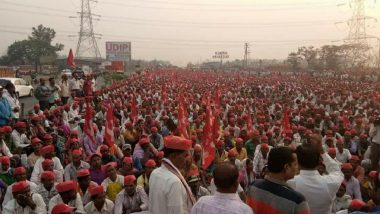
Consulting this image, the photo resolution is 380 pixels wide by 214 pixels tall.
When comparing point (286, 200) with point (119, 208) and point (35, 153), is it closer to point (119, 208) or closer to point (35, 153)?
point (119, 208)

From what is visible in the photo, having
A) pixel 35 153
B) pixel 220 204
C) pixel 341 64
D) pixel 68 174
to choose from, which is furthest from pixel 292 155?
pixel 341 64

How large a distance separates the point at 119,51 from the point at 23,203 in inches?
2000

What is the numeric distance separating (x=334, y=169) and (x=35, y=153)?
538 cm

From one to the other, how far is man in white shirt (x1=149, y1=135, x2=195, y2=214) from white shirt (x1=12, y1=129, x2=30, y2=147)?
6032mm

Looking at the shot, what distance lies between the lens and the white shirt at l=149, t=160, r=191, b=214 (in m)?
2.87

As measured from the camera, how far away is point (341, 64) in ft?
215

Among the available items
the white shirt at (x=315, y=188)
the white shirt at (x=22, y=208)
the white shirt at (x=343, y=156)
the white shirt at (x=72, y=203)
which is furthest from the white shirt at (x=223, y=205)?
the white shirt at (x=343, y=156)

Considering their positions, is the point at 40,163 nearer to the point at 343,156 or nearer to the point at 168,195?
Result: the point at 168,195

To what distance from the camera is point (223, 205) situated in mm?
2529

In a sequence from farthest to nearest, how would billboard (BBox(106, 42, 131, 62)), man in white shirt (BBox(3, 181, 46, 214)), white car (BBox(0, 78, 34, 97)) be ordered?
billboard (BBox(106, 42, 131, 62)) < white car (BBox(0, 78, 34, 97)) < man in white shirt (BBox(3, 181, 46, 214))

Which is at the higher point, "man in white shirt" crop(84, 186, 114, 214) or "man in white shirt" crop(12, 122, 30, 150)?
"man in white shirt" crop(12, 122, 30, 150)

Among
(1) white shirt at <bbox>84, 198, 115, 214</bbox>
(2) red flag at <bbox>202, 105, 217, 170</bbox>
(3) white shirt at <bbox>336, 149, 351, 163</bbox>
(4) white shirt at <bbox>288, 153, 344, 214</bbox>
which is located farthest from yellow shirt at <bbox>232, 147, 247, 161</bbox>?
(4) white shirt at <bbox>288, 153, 344, 214</bbox>

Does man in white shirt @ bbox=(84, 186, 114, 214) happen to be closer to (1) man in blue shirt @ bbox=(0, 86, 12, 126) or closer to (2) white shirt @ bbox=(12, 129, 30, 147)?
(2) white shirt @ bbox=(12, 129, 30, 147)

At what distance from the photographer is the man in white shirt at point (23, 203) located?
4973mm
